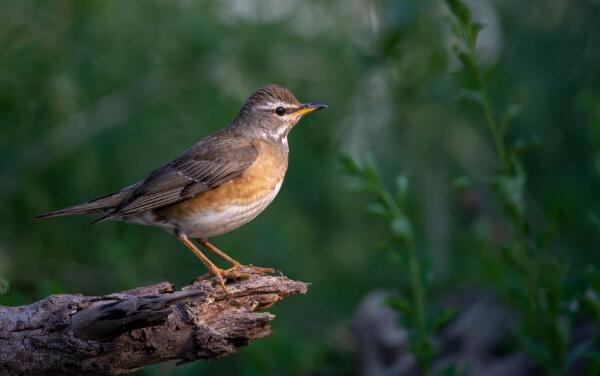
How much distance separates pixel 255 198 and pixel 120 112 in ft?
14.6

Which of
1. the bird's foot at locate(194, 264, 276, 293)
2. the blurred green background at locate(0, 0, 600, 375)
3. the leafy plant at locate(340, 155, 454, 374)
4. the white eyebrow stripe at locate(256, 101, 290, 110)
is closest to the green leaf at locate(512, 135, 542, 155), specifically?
the leafy plant at locate(340, 155, 454, 374)

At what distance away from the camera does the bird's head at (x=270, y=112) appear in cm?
926

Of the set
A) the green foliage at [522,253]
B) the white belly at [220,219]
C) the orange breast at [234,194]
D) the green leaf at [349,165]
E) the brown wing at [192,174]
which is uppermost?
the brown wing at [192,174]

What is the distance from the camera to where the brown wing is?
8227 millimetres

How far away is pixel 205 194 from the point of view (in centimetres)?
833

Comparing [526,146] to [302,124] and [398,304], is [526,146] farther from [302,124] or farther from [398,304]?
[302,124]

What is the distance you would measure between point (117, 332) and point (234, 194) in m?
2.80

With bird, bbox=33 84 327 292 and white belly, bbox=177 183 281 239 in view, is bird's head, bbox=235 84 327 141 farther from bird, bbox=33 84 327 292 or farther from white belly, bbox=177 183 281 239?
white belly, bbox=177 183 281 239

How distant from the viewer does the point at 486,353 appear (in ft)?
31.5

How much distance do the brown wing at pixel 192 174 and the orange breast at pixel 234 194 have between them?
58 mm

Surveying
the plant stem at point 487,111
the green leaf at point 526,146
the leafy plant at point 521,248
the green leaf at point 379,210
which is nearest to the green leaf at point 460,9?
A: the leafy plant at point 521,248

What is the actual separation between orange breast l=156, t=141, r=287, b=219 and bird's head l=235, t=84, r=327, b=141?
2.81ft

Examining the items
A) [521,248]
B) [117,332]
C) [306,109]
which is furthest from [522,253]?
[117,332]

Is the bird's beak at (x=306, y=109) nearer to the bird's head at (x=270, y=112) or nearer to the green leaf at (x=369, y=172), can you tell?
the bird's head at (x=270, y=112)
